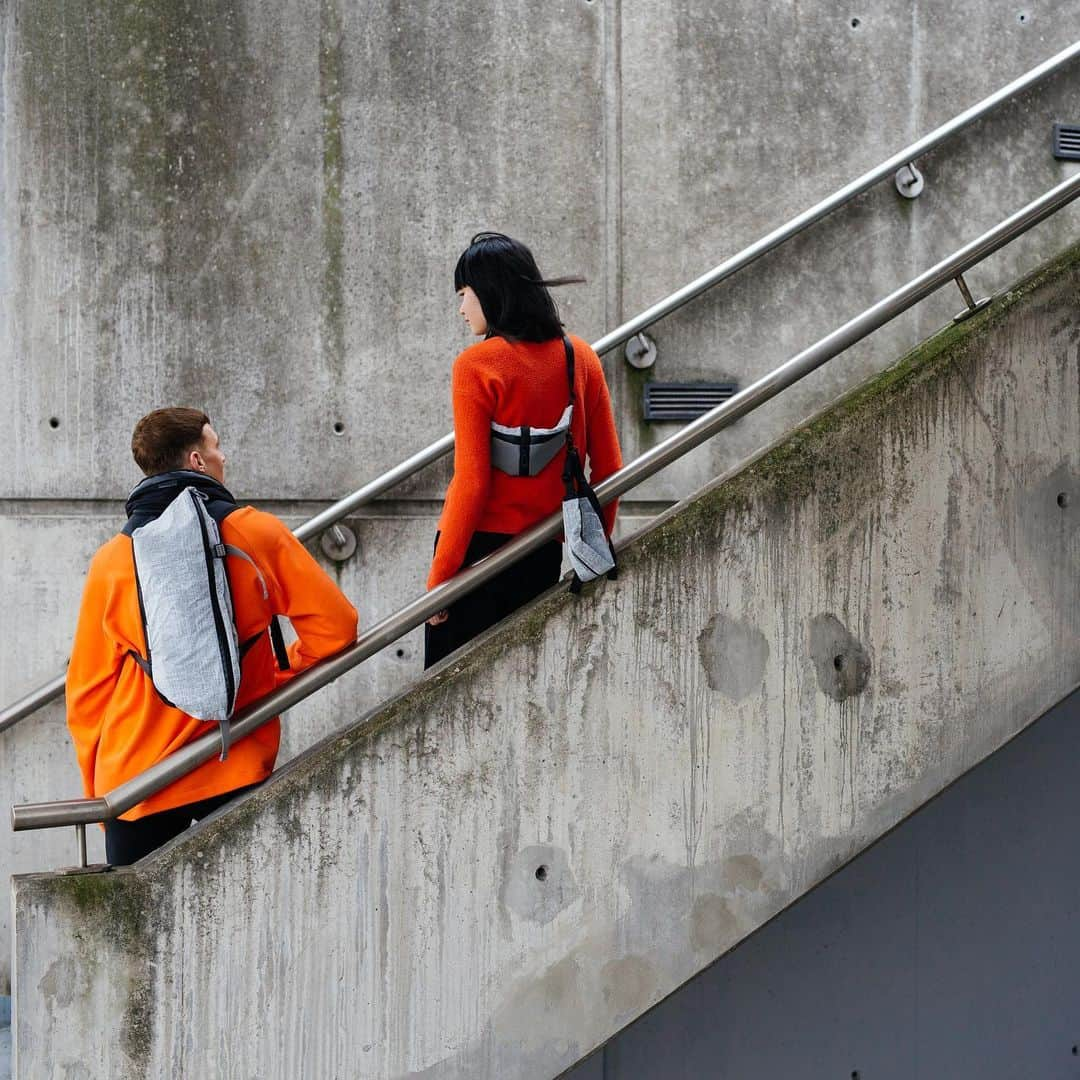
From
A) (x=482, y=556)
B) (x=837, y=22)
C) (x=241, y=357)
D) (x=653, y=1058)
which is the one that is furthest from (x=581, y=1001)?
(x=837, y=22)

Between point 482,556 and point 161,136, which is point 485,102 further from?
point 482,556

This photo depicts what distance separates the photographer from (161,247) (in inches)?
157

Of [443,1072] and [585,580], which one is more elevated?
[585,580]

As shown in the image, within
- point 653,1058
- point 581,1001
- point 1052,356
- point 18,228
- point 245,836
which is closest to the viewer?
point 245,836

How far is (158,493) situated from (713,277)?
7.81ft

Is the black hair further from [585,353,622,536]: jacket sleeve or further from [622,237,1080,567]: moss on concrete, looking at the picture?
[622,237,1080,567]: moss on concrete

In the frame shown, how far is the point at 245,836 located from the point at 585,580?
3.23ft

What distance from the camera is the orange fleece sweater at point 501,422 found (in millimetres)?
2449

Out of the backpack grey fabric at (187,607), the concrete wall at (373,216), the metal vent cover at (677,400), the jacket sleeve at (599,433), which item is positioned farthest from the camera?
the metal vent cover at (677,400)

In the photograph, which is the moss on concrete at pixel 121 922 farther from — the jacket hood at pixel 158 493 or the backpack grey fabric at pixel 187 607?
the jacket hood at pixel 158 493

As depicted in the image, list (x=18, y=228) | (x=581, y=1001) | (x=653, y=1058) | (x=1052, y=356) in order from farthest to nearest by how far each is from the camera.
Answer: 1. (x=653, y=1058)
2. (x=18, y=228)
3. (x=1052, y=356)
4. (x=581, y=1001)

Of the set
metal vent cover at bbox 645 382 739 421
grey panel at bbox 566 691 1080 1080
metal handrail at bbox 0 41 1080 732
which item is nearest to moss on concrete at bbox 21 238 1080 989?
metal handrail at bbox 0 41 1080 732

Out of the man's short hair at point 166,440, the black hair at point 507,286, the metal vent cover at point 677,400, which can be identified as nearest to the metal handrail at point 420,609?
the black hair at point 507,286

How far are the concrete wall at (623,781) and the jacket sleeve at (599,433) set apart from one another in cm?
22
